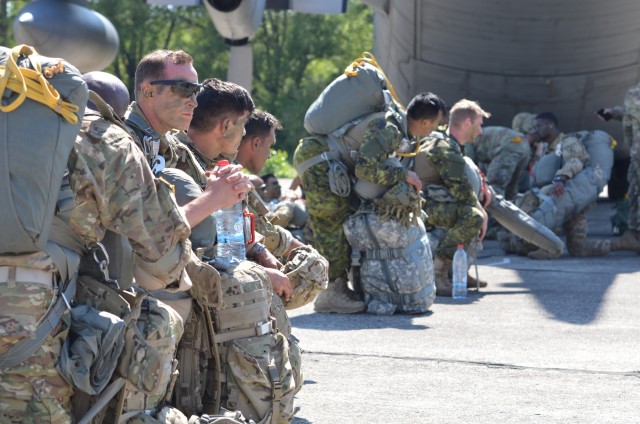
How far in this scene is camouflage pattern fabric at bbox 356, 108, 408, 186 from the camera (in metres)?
7.31

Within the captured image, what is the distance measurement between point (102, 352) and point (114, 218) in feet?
Result: 1.26

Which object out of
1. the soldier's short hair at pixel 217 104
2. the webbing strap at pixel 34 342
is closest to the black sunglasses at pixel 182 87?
the soldier's short hair at pixel 217 104

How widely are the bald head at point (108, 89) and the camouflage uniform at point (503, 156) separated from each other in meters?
8.02

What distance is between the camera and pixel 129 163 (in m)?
3.18

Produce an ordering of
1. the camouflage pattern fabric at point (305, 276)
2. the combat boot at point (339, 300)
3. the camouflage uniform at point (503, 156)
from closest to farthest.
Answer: the camouflage pattern fabric at point (305, 276)
the combat boot at point (339, 300)
the camouflage uniform at point (503, 156)

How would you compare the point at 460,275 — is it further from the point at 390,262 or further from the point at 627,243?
the point at 627,243

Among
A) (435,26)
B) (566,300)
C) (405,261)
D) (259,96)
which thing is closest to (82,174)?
(405,261)

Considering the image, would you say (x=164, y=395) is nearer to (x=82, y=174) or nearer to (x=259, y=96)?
(x=82, y=174)

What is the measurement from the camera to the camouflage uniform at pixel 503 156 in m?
11.6

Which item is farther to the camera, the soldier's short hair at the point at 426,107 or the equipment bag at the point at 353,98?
the soldier's short hair at the point at 426,107

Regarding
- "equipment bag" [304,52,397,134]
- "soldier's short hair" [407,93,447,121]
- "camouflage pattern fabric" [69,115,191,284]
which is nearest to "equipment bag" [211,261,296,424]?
"camouflage pattern fabric" [69,115,191,284]

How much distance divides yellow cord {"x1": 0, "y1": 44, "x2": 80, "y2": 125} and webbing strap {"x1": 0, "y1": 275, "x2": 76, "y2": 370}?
1.71ft

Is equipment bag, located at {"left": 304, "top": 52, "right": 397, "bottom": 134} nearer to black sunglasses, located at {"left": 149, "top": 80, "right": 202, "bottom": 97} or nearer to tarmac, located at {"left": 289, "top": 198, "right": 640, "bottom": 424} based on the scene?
tarmac, located at {"left": 289, "top": 198, "right": 640, "bottom": 424}

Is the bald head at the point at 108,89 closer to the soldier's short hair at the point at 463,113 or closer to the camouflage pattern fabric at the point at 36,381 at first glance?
the camouflage pattern fabric at the point at 36,381
